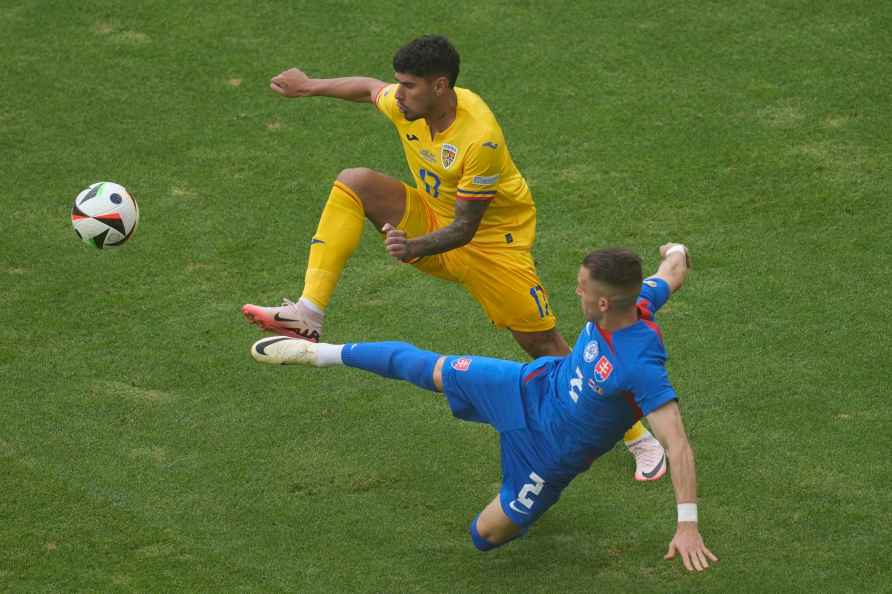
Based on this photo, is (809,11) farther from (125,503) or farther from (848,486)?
(125,503)

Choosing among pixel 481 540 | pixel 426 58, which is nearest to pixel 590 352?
pixel 481 540

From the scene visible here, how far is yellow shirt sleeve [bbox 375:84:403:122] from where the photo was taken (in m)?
8.67

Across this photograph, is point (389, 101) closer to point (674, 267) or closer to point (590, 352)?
point (674, 267)

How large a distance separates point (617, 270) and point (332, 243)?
7.46 feet

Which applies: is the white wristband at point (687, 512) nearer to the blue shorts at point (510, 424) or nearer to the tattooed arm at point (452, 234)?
the blue shorts at point (510, 424)

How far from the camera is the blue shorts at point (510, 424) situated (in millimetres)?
7422

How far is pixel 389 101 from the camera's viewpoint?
8.72 meters

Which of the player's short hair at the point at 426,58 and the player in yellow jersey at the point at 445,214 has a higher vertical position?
the player's short hair at the point at 426,58

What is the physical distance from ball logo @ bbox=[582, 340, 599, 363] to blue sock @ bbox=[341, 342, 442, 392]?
962 millimetres

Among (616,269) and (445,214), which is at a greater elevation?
(616,269)

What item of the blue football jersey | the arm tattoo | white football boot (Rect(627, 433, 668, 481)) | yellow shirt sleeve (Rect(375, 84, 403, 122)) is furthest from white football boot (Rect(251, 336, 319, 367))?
white football boot (Rect(627, 433, 668, 481))

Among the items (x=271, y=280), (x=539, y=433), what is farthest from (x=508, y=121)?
(x=539, y=433)

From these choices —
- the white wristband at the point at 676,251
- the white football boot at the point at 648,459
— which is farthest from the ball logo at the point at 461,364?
the white football boot at the point at 648,459

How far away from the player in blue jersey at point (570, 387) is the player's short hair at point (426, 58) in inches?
66.0
